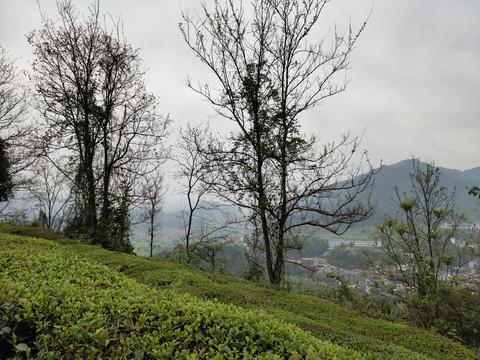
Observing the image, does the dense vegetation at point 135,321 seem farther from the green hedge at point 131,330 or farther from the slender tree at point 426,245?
the slender tree at point 426,245

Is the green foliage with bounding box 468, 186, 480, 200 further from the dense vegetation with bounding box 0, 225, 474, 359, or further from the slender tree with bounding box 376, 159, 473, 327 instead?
the slender tree with bounding box 376, 159, 473, 327

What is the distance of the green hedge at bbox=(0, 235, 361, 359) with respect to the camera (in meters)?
2.48

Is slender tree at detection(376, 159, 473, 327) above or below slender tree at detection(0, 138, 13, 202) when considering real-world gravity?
below

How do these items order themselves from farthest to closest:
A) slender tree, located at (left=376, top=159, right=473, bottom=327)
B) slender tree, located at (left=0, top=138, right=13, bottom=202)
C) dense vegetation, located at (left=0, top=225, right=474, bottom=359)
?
slender tree, located at (left=0, top=138, right=13, bottom=202) → slender tree, located at (left=376, top=159, right=473, bottom=327) → dense vegetation, located at (left=0, top=225, right=474, bottom=359)

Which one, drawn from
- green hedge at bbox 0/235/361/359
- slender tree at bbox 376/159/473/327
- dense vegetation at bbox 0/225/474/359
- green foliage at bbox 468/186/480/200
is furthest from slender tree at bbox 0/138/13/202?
green foliage at bbox 468/186/480/200

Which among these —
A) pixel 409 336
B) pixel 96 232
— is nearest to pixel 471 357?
pixel 409 336

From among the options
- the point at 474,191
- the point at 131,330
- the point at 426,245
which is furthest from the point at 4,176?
the point at 426,245

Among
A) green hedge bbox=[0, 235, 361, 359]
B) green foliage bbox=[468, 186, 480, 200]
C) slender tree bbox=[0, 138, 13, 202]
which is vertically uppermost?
slender tree bbox=[0, 138, 13, 202]

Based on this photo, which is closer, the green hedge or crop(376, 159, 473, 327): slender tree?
the green hedge

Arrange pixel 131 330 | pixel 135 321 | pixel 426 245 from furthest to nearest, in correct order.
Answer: pixel 426 245 < pixel 135 321 < pixel 131 330

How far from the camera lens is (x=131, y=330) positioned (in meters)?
2.77

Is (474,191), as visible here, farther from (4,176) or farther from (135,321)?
(4,176)

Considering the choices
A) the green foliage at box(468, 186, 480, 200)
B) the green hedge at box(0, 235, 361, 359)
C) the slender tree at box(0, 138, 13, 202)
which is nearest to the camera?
the green hedge at box(0, 235, 361, 359)

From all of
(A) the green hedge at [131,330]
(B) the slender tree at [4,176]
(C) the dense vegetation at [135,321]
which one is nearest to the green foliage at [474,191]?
(C) the dense vegetation at [135,321]
